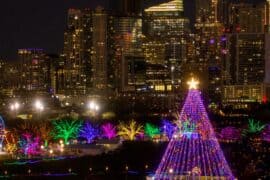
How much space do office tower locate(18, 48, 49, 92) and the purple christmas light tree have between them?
39505mm

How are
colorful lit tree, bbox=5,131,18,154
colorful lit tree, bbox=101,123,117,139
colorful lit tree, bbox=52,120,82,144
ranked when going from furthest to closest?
colorful lit tree, bbox=101,123,117,139, colorful lit tree, bbox=52,120,82,144, colorful lit tree, bbox=5,131,18,154

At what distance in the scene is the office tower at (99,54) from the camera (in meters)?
52.1

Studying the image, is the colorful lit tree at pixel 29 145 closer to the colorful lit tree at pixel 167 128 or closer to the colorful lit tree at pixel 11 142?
the colorful lit tree at pixel 11 142

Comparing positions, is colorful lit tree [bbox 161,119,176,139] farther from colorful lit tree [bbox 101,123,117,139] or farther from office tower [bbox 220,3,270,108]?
office tower [bbox 220,3,270,108]

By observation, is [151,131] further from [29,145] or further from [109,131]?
[29,145]

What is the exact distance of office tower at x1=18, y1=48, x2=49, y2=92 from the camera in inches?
2266

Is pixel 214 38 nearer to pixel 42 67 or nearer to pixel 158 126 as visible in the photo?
pixel 42 67

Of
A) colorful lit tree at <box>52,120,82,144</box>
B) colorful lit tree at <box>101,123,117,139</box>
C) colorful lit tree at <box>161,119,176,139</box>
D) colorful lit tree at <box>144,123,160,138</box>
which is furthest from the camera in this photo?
colorful lit tree at <box>161,119,176,139</box>

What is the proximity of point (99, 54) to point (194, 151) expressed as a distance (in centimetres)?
3513

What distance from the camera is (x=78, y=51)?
53.2 metres

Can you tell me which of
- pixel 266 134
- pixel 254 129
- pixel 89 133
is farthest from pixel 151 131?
pixel 266 134

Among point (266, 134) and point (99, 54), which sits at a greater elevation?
point (99, 54)

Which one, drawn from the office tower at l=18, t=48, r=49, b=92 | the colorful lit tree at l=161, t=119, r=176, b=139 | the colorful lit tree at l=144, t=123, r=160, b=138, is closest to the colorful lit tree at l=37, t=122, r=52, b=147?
the colorful lit tree at l=144, t=123, r=160, b=138

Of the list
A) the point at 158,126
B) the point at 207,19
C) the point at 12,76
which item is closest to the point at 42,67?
the point at 12,76
